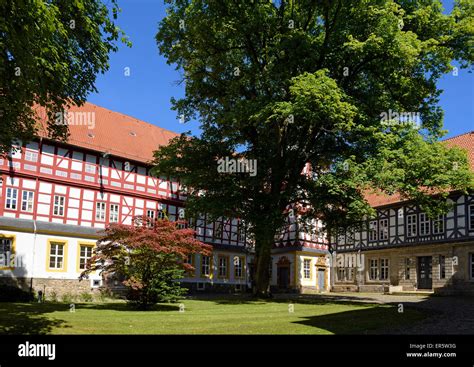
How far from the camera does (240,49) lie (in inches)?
917

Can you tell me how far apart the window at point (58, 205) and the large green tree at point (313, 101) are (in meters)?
7.65

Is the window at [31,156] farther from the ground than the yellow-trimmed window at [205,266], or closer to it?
farther from the ground

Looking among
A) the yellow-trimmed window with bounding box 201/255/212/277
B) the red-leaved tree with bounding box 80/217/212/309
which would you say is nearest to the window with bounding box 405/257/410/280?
the yellow-trimmed window with bounding box 201/255/212/277

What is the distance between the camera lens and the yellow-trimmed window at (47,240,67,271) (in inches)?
1088

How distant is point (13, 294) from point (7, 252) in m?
3.15

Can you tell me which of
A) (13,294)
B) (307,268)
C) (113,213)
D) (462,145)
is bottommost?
(13,294)

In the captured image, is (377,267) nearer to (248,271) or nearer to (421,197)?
(248,271)

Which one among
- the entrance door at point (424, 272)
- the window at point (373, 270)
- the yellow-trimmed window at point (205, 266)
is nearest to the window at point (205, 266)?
the yellow-trimmed window at point (205, 266)

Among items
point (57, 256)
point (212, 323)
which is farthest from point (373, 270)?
point (212, 323)

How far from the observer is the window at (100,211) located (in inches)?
1193

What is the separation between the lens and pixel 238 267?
127 feet

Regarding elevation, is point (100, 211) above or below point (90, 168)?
below

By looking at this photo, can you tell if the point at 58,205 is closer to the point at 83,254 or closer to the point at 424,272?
the point at 83,254

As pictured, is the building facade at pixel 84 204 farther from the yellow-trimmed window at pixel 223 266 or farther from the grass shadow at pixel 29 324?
the grass shadow at pixel 29 324
